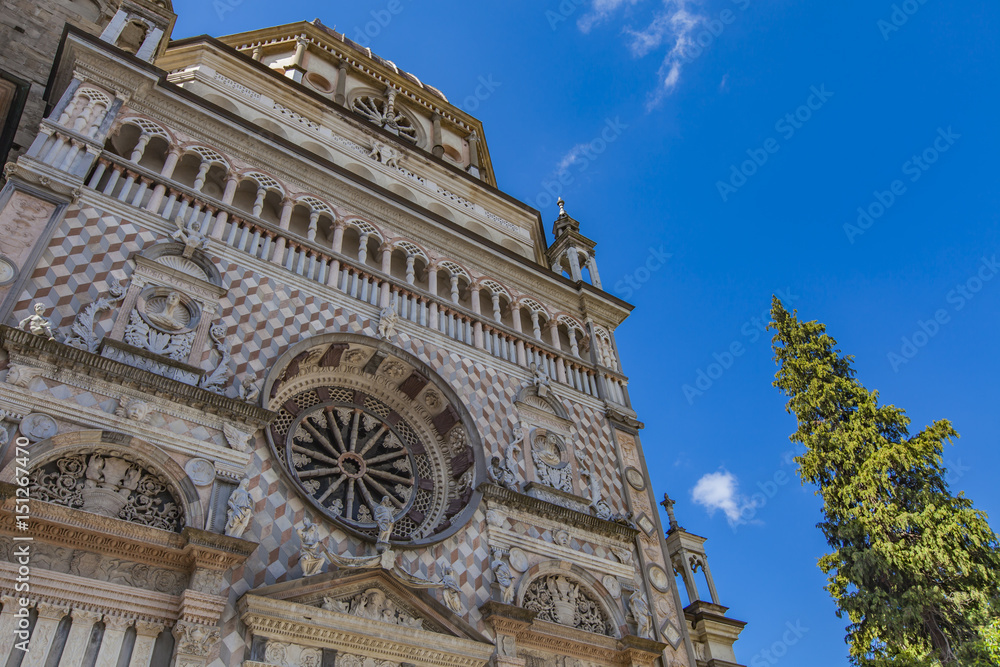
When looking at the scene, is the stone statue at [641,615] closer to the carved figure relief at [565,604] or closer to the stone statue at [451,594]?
the carved figure relief at [565,604]

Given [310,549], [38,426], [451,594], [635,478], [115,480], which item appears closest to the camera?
[38,426]

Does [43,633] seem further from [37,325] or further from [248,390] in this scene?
[248,390]

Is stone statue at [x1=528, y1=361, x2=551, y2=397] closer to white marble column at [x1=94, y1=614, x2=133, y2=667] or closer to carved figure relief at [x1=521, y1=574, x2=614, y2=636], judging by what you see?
carved figure relief at [x1=521, y1=574, x2=614, y2=636]

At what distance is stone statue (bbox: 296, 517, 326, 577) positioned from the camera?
870cm

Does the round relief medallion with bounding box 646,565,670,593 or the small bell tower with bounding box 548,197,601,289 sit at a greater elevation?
the small bell tower with bounding box 548,197,601,289

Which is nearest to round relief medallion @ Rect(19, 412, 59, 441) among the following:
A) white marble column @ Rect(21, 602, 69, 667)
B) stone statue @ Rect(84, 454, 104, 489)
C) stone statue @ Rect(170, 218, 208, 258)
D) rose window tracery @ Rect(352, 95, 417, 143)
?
stone statue @ Rect(84, 454, 104, 489)

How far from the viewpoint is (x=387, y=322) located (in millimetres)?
12703

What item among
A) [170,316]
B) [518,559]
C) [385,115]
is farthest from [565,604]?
[385,115]

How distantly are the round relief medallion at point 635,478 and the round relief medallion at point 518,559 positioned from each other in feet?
11.6

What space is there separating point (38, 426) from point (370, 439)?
514 cm

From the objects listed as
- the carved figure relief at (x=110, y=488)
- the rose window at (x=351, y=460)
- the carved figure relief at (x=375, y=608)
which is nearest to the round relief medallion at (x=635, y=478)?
the rose window at (x=351, y=460)

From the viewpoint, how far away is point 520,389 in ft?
45.6

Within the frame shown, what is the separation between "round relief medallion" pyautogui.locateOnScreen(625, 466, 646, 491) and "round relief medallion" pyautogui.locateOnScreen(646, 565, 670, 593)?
1718mm

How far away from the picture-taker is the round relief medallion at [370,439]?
35.9ft
